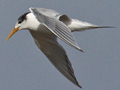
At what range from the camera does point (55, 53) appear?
11.6 meters

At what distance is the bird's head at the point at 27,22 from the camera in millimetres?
10633

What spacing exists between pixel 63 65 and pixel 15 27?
1370 millimetres

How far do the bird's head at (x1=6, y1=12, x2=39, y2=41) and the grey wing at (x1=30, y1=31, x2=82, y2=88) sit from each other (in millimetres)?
588

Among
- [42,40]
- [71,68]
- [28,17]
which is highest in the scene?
[28,17]

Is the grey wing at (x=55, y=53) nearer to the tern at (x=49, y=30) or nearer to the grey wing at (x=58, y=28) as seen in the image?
the tern at (x=49, y=30)

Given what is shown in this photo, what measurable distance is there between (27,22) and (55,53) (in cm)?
120

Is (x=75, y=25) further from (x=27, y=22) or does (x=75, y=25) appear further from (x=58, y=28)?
(x=58, y=28)

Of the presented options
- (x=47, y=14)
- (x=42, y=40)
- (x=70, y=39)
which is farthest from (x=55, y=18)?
(x=42, y=40)

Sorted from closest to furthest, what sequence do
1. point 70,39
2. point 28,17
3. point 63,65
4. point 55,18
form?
point 70,39 < point 55,18 < point 28,17 < point 63,65

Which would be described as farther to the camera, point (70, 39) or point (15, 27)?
point (15, 27)

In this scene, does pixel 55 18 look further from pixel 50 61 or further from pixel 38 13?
pixel 50 61

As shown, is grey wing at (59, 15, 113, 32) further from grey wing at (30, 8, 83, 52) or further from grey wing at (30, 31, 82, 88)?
grey wing at (30, 8, 83, 52)

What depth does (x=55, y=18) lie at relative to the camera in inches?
389

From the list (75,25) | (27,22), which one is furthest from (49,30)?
(75,25)
